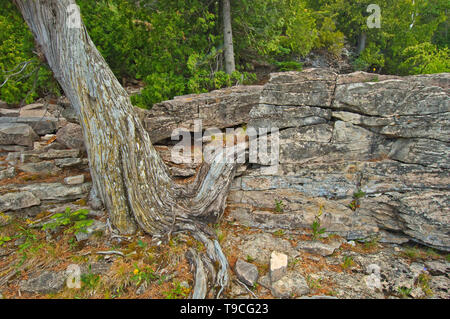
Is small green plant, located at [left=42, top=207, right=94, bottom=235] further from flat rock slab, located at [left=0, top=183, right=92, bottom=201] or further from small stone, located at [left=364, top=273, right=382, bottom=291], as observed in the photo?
small stone, located at [left=364, top=273, right=382, bottom=291]

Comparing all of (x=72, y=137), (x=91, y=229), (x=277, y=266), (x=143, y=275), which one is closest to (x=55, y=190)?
(x=91, y=229)

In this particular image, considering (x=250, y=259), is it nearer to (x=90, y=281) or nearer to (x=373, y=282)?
(x=373, y=282)

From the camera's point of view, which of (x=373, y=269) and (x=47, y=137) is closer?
(x=373, y=269)

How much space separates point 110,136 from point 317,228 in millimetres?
5569

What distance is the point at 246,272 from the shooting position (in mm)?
4875

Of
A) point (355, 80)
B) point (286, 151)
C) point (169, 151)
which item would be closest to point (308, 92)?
point (355, 80)

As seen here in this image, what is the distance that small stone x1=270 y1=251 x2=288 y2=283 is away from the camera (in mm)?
4832

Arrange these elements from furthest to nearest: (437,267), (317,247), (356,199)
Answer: (356,199) → (317,247) → (437,267)

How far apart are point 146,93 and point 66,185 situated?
154 inches

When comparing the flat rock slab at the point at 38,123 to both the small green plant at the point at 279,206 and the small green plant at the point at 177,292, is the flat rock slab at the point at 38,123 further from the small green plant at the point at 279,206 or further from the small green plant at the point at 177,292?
the small green plant at the point at 279,206

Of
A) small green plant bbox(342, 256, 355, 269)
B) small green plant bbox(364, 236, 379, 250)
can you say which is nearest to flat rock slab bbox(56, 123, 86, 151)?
small green plant bbox(342, 256, 355, 269)

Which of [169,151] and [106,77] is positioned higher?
[106,77]

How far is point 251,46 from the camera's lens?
988cm

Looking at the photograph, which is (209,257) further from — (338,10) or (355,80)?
(338,10)
